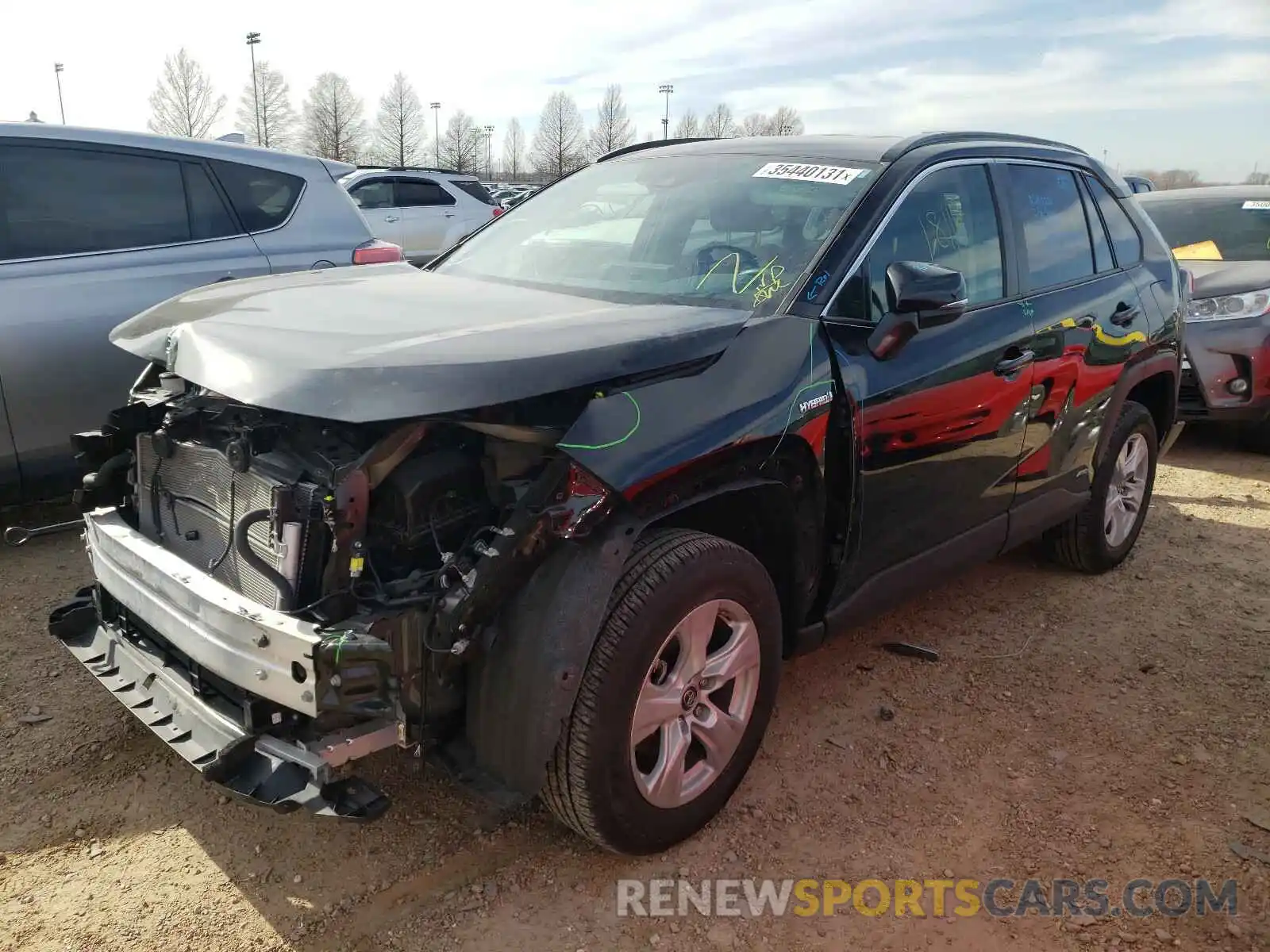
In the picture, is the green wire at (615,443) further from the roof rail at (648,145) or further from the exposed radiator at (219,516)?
the roof rail at (648,145)

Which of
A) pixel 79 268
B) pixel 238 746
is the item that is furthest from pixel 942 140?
pixel 79 268

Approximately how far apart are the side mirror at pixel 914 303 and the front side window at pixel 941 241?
2.3 inches

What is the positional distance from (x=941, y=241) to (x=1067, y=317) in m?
0.80

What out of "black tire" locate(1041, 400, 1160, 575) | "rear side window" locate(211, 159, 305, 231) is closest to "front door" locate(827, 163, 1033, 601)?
"black tire" locate(1041, 400, 1160, 575)

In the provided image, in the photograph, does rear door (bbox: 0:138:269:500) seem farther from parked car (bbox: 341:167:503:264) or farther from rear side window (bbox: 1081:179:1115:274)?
parked car (bbox: 341:167:503:264)

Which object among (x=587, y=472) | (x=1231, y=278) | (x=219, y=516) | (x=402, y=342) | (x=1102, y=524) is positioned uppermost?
(x=402, y=342)

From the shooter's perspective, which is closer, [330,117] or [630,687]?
[630,687]

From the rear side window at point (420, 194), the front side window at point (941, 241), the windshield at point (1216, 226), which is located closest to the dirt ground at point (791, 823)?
the front side window at point (941, 241)

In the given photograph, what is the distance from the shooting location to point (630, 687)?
2346 millimetres

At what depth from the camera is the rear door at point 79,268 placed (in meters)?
4.18

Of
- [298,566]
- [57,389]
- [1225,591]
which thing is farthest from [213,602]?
[1225,591]

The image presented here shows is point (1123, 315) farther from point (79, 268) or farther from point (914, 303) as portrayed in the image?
point (79, 268)

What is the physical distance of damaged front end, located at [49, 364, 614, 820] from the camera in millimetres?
2117

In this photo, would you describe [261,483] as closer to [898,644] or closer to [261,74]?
[898,644]
